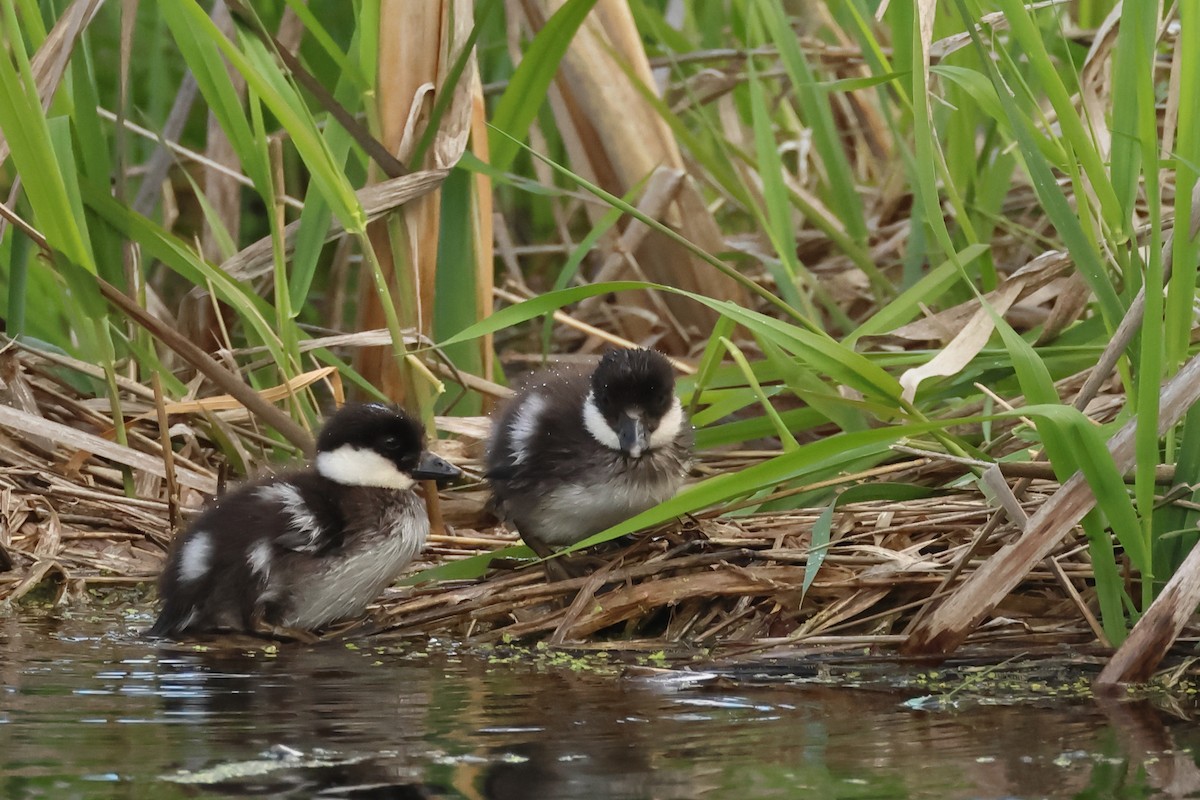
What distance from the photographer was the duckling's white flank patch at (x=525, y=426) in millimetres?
4500

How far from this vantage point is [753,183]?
7.18m

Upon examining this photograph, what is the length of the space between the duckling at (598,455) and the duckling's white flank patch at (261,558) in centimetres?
67

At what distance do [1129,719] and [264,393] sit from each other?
2.91m

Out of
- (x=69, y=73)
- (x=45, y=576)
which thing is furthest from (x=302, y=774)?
(x=69, y=73)

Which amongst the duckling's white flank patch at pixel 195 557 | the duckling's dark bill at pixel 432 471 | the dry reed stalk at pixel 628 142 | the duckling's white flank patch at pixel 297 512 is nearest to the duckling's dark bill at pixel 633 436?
the duckling's dark bill at pixel 432 471

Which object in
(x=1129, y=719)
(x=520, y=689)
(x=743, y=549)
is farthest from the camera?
(x=743, y=549)

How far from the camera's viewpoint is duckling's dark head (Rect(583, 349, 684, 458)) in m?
4.27

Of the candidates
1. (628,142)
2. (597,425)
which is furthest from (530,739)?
(628,142)

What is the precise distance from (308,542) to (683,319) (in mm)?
2751

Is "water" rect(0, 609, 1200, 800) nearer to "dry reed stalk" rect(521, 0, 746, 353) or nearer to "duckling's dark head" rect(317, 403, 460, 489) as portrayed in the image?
"duckling's dark head" rect(317, 403, 460, 489)

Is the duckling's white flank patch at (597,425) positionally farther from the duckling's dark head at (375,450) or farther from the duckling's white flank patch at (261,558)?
the duckling's white flank patch at (261,558)

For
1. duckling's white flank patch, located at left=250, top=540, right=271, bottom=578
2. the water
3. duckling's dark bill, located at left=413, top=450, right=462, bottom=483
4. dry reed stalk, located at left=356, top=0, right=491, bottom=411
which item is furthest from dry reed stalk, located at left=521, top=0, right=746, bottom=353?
the water

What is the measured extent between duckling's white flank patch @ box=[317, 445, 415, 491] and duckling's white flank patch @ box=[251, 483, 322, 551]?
0.15 metres

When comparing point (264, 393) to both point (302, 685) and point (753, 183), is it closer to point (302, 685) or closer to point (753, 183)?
point (302, 685)
